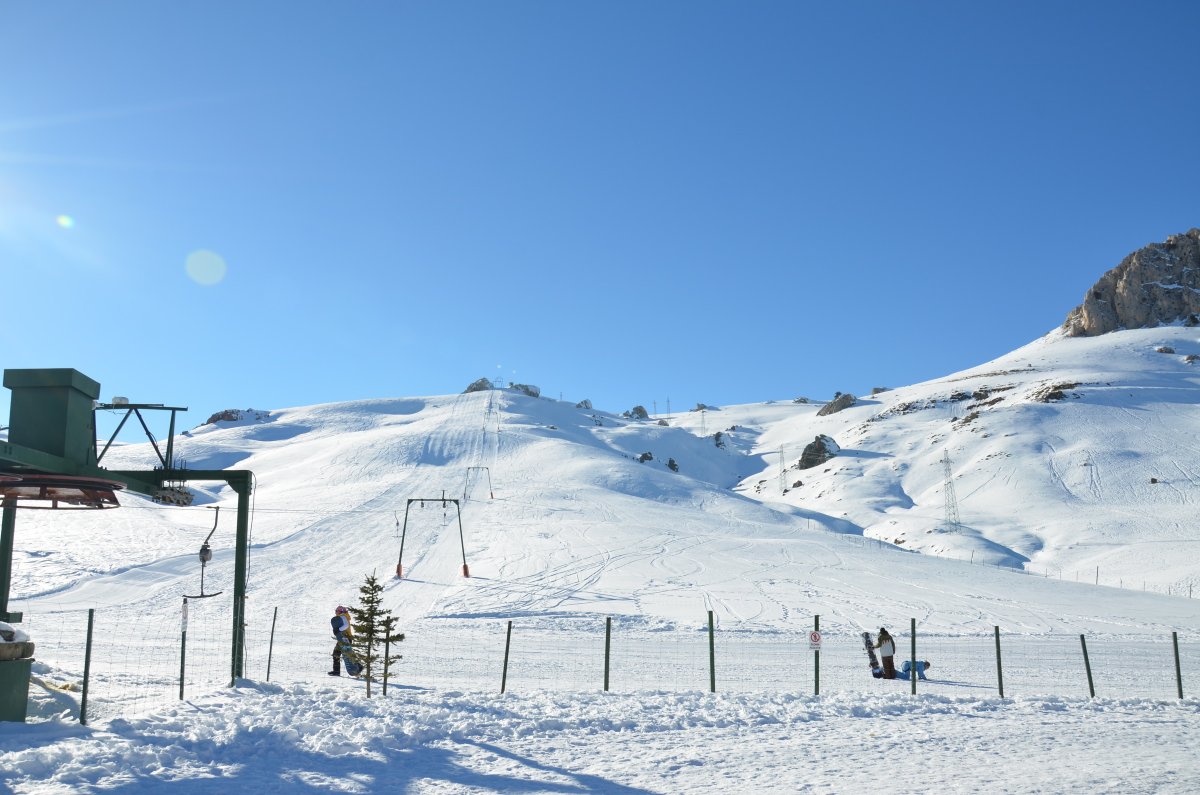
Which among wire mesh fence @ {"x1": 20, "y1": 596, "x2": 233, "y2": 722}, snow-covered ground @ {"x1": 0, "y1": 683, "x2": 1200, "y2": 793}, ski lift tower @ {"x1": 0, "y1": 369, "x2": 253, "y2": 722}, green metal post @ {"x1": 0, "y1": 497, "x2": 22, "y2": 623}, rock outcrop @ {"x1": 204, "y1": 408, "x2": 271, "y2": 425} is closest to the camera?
snow-covered ground @ {"x1": 0, "y1": 683, "x2": 1200, "y2": 793}

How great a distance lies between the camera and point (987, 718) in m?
13.4

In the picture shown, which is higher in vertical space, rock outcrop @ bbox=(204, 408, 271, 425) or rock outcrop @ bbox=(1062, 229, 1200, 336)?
rock outcrop @ bbox=(1062, 229, 1200, 336)

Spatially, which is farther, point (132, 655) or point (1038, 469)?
point (1038, 469)

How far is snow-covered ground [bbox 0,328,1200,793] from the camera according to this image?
10.4 m

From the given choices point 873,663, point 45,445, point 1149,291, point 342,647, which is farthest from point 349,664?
point 1149,291

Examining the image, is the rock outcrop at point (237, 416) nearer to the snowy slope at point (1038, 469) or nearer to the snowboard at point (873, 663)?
the snowy slope at point (1038, 469)

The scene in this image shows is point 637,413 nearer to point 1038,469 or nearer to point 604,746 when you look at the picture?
point 1038,469

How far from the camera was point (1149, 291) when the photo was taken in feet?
543

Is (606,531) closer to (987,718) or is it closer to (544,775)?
(987,718)

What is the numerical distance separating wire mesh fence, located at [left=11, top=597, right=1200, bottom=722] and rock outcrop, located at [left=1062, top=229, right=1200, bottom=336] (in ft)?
540

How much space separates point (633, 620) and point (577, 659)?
23.6ft

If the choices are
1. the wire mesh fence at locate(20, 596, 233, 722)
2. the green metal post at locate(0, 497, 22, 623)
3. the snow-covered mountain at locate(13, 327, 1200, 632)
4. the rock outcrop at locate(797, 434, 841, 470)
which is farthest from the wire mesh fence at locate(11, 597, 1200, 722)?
the rock outcrop at locate(797, 434, 841, 470)

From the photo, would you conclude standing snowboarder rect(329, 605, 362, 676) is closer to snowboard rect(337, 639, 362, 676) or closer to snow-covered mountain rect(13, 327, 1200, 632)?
snowboard rect(337, 639, 362, 676)

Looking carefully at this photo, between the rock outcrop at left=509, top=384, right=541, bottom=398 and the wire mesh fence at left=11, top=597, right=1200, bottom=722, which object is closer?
the wire mesh fence at left=11, top=597, right=1200, bottom=722
